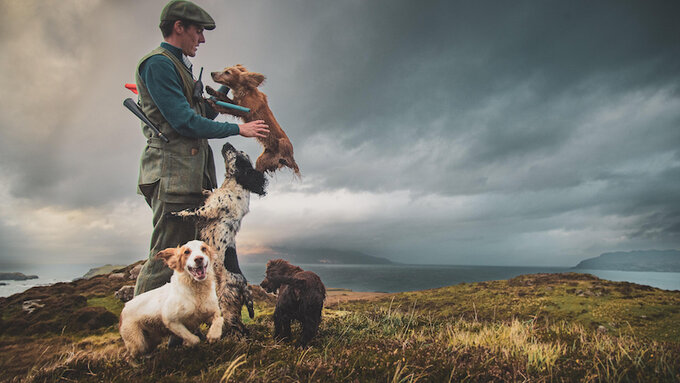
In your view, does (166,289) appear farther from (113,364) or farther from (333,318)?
(333,318)

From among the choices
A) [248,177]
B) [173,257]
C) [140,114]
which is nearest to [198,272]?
[173,257]

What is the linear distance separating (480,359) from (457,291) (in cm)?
872

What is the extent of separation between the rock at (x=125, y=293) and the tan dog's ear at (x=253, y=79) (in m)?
3.77

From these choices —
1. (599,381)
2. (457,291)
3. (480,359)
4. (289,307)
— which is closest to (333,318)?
(289,307)

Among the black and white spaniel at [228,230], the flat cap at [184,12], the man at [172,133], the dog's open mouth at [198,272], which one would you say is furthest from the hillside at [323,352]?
the flat cap at [184,12]

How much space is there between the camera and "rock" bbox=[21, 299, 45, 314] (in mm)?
3798

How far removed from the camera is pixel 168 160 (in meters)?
3.15

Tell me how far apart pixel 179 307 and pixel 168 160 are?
5.04 ft

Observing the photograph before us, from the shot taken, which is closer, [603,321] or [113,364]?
[113,364]

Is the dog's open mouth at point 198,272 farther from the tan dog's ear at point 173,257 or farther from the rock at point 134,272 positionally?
the rock at point 134,272

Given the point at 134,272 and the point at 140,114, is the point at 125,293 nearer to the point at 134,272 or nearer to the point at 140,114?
the point at 134,272

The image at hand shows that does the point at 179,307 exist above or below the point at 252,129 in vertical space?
below

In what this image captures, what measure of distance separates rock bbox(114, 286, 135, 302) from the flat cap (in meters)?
4.04

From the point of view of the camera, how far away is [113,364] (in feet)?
8.14
